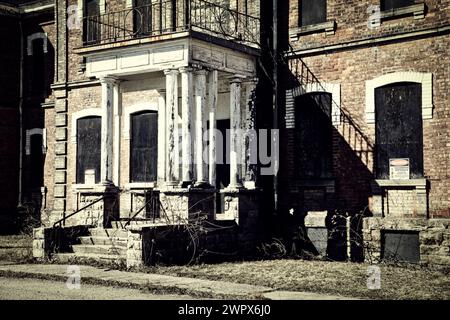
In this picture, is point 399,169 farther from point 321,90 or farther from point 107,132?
point 107,132

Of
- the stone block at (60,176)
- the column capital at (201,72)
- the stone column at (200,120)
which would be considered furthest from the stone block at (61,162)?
the column capital at (201,72)

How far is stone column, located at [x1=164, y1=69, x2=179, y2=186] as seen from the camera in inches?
567

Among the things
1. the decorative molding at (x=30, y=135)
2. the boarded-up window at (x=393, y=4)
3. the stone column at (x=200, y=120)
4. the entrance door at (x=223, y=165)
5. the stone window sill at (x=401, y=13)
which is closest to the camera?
the stone window sill at (x=401, y=13)

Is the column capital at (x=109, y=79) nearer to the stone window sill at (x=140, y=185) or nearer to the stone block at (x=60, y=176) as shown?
the stone window sill at (x=140, y=185)

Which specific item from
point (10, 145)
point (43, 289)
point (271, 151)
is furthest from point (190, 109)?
point (10, 145)

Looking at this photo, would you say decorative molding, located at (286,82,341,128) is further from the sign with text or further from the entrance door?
the entrance door

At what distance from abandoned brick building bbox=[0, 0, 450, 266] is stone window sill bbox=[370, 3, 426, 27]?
3 cm

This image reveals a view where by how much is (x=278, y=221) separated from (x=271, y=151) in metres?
1.83

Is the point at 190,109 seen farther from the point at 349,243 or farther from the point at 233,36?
the point at 349,243

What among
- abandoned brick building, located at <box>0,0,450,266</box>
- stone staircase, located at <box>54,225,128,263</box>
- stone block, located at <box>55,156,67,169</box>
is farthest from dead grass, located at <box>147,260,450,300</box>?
stone block, located at <box>55,156,67,169</box>

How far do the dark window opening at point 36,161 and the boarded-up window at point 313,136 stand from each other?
34.8 ft

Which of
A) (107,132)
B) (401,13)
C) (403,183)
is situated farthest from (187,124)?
(401,13)

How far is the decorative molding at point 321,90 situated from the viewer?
15531mm

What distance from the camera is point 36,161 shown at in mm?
22781
